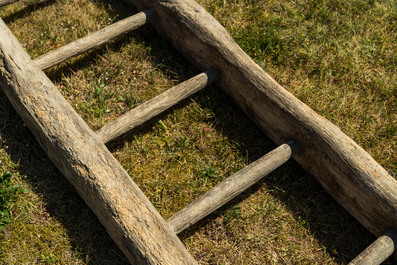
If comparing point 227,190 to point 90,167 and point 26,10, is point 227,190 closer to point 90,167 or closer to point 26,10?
point 90,167

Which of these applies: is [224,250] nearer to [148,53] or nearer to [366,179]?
[366,179]

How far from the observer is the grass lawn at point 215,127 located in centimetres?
291

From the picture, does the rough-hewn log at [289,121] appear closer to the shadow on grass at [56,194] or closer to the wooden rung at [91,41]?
the wooden rung at [91,41]

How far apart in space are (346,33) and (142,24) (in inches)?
79.6

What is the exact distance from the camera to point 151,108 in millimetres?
3102

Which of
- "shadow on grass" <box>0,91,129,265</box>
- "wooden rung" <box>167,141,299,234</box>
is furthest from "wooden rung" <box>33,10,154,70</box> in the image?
"wooden rung" <box>167,141,299,234</box>

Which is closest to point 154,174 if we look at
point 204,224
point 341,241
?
point 204,224

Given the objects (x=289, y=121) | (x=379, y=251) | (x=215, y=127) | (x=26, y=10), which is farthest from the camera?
(x=26, y=10)

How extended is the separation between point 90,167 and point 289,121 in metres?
1.40

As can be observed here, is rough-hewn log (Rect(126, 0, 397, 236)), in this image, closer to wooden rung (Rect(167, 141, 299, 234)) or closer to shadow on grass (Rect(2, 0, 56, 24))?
wooden rung (Rect(167, 141, 299, 234))

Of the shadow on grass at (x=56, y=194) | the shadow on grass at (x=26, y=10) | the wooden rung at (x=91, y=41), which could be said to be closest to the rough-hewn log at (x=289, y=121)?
the wooden rung at (x=91, y=41)

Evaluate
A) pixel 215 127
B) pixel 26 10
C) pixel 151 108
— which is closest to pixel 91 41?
pixel 151 108

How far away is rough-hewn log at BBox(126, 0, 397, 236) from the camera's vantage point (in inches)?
106

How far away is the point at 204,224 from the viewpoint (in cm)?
299
